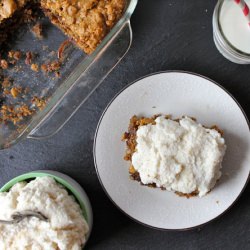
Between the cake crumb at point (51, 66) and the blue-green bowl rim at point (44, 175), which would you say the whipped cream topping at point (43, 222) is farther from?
the cake crumb at point (51, 66)

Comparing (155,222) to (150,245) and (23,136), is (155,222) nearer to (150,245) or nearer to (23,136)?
(150,245)

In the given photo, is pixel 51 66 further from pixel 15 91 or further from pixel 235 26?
pixel 235 26

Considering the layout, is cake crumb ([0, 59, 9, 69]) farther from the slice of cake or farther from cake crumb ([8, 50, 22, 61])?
the slice of cake

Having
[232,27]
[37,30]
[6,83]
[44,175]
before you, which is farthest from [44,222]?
[232,27]

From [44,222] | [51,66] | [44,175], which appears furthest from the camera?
[51,66]

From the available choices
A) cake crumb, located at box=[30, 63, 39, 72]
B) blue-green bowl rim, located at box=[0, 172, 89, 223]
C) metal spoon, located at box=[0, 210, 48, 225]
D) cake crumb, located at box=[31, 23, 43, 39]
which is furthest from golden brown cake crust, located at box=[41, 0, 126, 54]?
metal spoon, located at box=[0, 210, 48, 225]

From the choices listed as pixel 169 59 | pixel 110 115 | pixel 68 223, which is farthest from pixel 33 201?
pixel 169 59

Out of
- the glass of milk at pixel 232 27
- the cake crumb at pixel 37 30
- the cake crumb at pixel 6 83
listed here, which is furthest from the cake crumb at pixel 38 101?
the glass of milk at pixel 232 27
